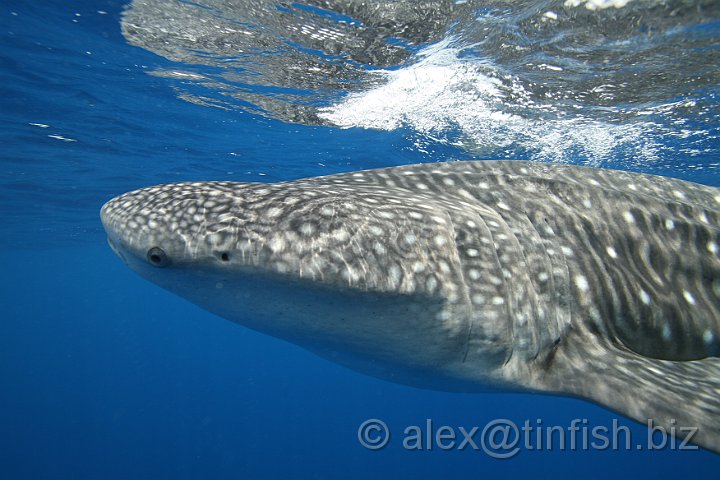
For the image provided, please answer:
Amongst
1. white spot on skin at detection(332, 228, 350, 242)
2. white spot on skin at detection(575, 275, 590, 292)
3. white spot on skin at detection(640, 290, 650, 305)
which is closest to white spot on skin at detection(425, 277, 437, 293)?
white spot on skin at detection(332, 228, 350, 242)

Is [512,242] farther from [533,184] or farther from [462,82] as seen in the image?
[462,82]

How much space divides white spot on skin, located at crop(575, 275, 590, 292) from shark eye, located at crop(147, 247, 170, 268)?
9.16 ft

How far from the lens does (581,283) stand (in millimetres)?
3086

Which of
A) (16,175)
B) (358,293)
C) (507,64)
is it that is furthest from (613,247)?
(16,175)

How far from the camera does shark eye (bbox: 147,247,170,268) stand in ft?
7.75

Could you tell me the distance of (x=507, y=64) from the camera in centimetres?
920

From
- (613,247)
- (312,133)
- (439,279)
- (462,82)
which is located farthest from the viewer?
(312,133)

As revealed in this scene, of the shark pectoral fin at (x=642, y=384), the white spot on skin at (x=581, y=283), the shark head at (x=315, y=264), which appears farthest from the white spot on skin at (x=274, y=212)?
the white spot on skin at (x=581, y=283)

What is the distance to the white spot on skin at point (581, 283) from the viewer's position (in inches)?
121

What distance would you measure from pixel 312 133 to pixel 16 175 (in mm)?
12402

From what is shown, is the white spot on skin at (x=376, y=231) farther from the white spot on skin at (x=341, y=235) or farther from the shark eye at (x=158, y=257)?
the shark eye at (x=158, y=257)

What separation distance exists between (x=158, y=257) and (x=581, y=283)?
2877 mm

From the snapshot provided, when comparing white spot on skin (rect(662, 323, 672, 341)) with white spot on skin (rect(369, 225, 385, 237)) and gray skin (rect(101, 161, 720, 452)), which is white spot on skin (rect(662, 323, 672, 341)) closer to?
gray skin (rect(101, 161, 720, 452))

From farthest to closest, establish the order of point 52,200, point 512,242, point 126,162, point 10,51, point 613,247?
1. point 52,200
2. point 126,162
3. point 10,51
4. point 613,247
5. point 512,242
